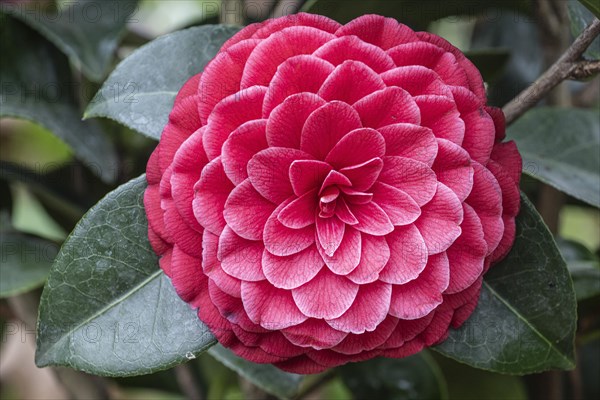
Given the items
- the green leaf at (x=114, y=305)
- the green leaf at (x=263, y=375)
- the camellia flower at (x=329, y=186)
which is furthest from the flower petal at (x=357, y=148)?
the green leaf at (x=263, y=375)

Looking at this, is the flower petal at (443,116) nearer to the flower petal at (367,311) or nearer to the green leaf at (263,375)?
the flower petal at (367,311)

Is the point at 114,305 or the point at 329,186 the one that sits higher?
the point at 329,186

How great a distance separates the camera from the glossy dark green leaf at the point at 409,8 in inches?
30.9

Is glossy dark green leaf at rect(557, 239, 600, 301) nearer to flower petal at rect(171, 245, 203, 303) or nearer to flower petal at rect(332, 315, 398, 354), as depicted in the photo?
flower petal at rect(332, 315, 398, 354)

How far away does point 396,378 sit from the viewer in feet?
3.46

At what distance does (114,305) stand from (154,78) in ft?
0.81

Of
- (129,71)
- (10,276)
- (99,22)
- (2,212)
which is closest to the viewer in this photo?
(129,71)

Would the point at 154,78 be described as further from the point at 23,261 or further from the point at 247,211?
the point at 23,261

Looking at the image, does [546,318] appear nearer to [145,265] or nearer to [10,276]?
[145,265]

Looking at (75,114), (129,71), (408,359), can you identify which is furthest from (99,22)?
(408,359)

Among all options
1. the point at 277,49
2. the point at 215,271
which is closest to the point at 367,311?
the point at 215,271

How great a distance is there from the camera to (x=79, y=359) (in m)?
0.64

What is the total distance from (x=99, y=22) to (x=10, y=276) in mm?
407

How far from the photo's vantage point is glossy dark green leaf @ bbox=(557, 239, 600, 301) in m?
0.86
